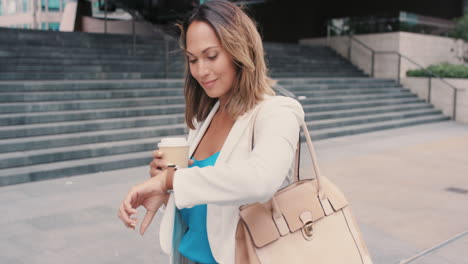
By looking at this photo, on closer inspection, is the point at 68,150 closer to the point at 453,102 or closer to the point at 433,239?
the point at 433,239

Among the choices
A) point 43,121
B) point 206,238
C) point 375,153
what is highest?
point 206,238

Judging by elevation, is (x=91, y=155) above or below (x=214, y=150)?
below

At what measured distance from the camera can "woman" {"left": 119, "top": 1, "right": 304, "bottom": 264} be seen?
1131 millimetres

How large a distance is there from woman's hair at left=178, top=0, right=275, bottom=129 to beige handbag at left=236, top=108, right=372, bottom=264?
0.18 meters

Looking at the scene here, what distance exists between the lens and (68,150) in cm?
713

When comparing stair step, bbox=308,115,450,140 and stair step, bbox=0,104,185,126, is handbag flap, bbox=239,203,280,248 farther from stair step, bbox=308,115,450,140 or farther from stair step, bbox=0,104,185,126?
stair step, bbox=308,115,450,140

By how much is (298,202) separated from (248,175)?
1.01 feet

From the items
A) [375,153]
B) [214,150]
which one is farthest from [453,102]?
[214,150]

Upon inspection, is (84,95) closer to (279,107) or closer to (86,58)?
(86,58)

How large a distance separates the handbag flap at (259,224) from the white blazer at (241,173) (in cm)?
4

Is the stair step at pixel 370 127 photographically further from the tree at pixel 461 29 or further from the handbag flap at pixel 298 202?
the handbag flap at pixel 298 202

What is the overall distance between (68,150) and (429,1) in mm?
20050

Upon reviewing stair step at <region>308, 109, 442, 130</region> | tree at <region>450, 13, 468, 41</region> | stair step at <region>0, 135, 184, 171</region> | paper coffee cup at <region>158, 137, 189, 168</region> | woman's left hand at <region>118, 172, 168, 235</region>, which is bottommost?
stair step at <region>308, 109, 442, 130</region>

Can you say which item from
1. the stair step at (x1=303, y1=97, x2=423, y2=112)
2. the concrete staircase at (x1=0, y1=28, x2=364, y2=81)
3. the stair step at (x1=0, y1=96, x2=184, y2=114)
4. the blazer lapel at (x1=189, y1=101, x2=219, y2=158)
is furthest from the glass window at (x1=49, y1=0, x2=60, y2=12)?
the blazer lapel at (x1=189, y1=101, x2=219, y2=158)
